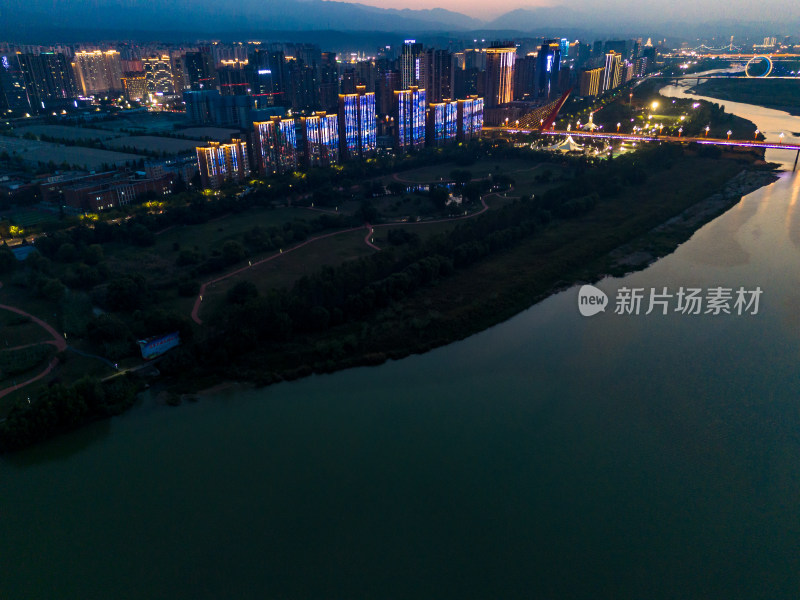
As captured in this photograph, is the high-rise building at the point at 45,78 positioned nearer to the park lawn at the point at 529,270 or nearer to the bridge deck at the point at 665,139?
the bridge deck at the point at 665,139

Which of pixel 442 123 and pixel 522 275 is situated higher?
pixel 442 123

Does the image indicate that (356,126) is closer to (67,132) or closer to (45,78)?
(67,132)

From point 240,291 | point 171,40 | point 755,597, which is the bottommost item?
point 755,597

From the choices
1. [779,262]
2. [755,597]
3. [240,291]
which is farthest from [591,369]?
[779,262]

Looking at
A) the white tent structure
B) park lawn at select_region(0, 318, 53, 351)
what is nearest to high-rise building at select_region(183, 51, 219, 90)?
the white tent structure

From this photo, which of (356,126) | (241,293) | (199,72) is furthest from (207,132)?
(241,293)

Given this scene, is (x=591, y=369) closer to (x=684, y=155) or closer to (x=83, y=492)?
(x=83, y=492)

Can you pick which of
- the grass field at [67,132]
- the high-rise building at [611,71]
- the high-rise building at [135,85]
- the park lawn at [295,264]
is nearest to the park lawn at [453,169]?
the park lawn at [295,264]
